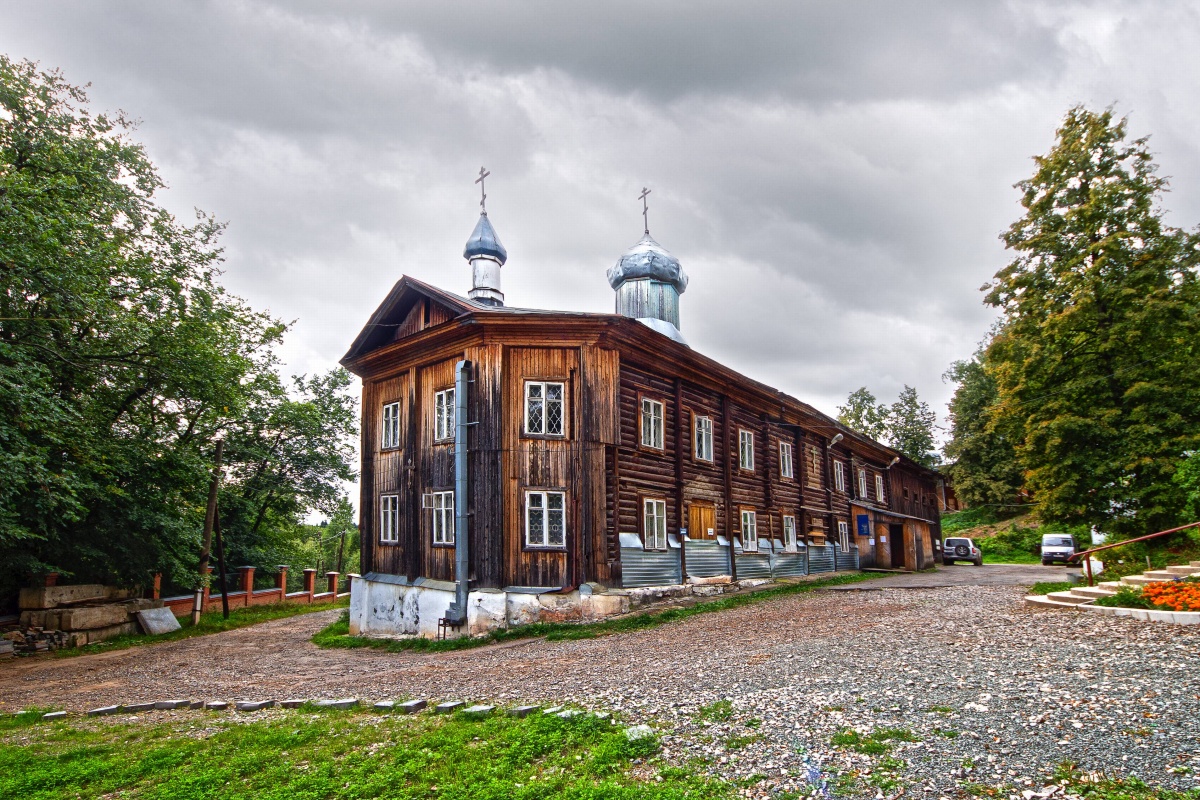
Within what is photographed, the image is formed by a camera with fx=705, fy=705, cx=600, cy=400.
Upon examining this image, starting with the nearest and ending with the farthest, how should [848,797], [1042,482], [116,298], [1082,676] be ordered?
[848,797], [1082,676], [116,298], [1042,482]

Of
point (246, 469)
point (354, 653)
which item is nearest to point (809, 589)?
point (354, 653)

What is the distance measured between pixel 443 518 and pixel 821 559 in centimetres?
1649

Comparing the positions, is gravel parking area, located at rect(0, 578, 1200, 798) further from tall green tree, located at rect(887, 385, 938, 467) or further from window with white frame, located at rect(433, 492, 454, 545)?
tall green tree, located at rect(887, 385, 938, 467)

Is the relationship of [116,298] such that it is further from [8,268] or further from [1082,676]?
[1082,676]

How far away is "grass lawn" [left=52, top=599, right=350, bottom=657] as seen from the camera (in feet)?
61.0

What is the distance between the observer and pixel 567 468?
16.1 m

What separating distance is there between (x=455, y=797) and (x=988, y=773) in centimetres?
396

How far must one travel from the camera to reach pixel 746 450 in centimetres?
2367

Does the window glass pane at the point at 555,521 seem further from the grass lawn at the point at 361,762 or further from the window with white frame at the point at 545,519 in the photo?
the grass lawn at the point at 361,762

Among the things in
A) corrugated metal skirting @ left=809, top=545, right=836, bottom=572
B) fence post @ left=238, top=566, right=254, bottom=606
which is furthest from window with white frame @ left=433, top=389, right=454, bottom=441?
corrugated metal skirting @ left=809, top=545, right=836, bottom=572

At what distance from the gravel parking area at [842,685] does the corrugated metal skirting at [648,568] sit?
236 centimetres

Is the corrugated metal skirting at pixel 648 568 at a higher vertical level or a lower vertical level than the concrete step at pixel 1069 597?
higher

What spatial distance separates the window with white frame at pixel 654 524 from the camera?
17.7m

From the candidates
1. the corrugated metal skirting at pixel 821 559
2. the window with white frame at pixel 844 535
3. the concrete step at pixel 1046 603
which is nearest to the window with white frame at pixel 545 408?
the concrete step at pixel 1046 603
